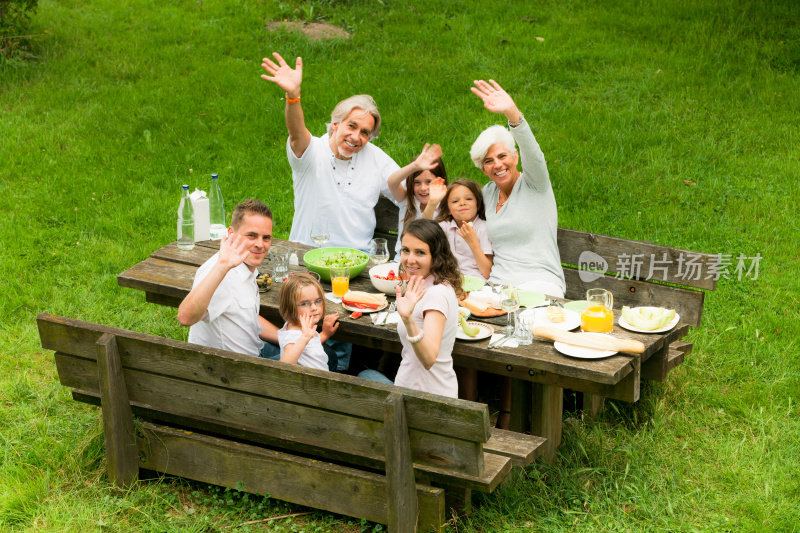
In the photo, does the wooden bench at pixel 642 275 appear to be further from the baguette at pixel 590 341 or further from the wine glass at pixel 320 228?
the wine glass at pixel 320 228

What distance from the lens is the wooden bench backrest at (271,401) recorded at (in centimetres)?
410

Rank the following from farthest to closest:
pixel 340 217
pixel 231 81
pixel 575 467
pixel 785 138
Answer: pixel 231 81 < pixel 785 138 < pixel 340 217 < pixel 575 467

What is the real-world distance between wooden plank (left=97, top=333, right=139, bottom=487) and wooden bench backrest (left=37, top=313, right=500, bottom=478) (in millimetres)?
53

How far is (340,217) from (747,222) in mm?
3898

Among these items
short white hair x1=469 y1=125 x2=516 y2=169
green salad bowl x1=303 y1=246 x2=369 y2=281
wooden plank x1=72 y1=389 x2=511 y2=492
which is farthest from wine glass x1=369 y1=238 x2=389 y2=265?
wooden plank x1=72 y1=389 x2=511 y2=492

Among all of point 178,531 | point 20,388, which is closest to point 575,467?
point 178,531

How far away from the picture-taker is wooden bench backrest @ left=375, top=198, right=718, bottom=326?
5625 millimetres

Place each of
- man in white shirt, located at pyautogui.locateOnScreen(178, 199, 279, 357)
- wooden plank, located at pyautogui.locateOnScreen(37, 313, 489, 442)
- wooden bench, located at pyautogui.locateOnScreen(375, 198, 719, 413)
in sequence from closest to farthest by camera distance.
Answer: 1. wooden plank, located at pyautogui.locateOnScreen(37, 313, 489, 442)
2. man in white shirt, located at pyautogui.locateOnScreen(178, 199, 279, 357)
3. wooden bench, located at pyautogui.locateOnScreen(375, 198, 719, 413)

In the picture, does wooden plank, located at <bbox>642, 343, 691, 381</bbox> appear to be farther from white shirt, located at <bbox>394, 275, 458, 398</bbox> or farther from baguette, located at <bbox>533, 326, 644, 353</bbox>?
white shirt, located at <bbox>394, 275, 458, 398</bbox>

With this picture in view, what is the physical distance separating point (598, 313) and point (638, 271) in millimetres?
1091

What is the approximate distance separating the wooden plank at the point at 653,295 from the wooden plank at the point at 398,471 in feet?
6.85

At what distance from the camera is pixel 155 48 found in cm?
1163

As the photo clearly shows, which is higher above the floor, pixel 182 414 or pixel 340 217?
pixel 340 217

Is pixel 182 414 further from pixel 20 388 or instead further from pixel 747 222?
pixel 747 222
